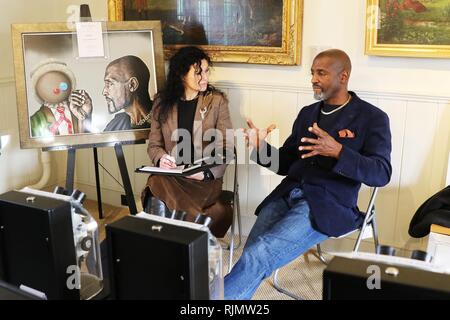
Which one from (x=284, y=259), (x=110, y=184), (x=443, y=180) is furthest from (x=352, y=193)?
(x=110, y=184)

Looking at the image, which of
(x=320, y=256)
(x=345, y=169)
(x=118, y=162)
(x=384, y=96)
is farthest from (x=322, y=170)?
(x=118, y=162)

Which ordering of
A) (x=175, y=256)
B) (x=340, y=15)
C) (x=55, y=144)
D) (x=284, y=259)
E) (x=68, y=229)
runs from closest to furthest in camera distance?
(x=175, y=256) < (x=68, y=229) < (x=284, y=259) < (x=340, y=15) < (x=55, y=144)

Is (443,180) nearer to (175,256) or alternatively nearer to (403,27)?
(403,27)

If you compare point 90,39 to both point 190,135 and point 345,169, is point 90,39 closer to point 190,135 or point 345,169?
point 190,135

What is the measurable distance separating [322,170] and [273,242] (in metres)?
0.42

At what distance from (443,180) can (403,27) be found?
77 centimetres

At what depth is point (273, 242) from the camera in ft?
6.48

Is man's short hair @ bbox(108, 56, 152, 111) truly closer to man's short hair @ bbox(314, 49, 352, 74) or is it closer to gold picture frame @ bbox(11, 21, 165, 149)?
gold picture frame @ bbox(11, 21, 165, 149)

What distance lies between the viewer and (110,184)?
12.3 feet

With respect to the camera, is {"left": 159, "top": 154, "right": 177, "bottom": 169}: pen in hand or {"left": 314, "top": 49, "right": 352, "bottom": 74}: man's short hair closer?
{"left": 314, "top": 49, "right": 352, "bottom": 74}: man's short hair

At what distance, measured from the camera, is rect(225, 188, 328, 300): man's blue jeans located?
181 centimetres

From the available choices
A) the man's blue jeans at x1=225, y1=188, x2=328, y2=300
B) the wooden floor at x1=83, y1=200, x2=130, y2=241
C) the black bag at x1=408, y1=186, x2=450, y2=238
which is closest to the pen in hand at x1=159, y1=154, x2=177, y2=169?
the man's blue jeans at x1=225, y1=188, x2=328, y2=300

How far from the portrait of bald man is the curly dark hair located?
169 mm

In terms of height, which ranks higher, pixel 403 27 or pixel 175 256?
pixel 403 27
